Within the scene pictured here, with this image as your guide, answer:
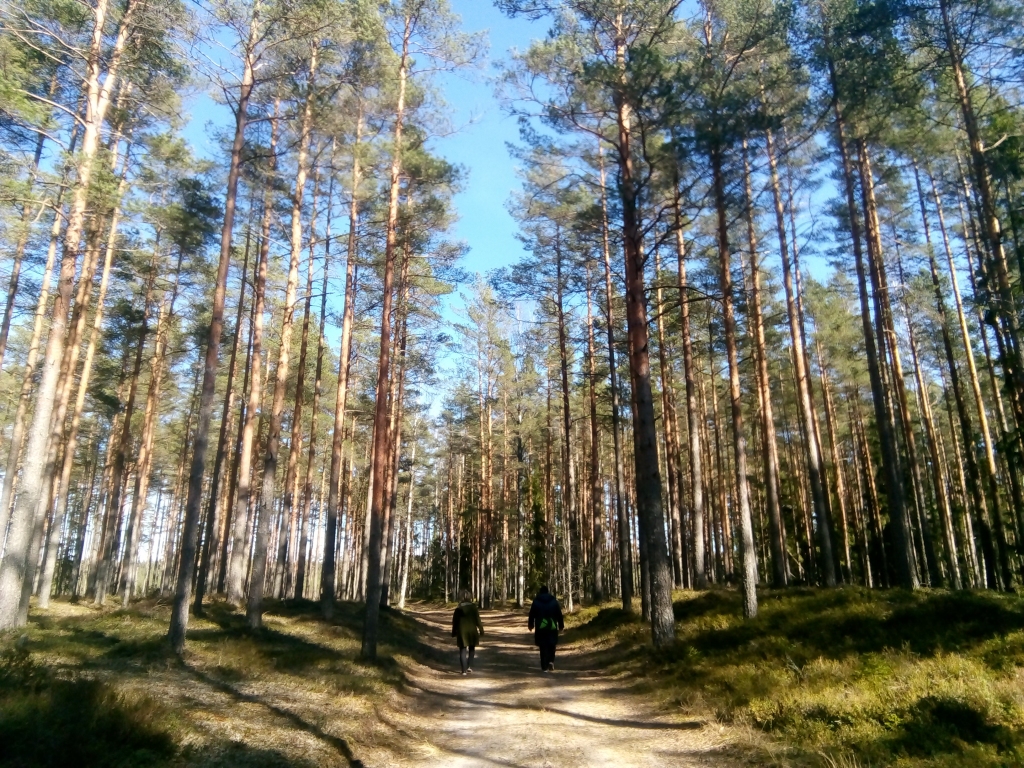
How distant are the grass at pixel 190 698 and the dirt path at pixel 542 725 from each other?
→ 59 cm

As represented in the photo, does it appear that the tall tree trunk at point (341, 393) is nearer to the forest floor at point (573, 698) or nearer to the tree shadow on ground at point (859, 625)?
the forest floor at point (573, 698)

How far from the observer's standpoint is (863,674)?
23.7ft

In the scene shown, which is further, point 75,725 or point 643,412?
point 643,412

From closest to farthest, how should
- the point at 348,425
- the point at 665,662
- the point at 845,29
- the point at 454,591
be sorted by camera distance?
1. the point at 665,662
2. the point at 845,29
3. the point at 348,425
4. the point at 454,591

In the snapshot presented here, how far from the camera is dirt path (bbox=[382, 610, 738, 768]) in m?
6.36

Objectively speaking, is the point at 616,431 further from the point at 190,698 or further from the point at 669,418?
the point at 190,698

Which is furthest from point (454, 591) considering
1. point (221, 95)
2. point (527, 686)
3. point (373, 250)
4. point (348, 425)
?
point (221, 95)

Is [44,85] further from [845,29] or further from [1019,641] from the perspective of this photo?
[1019,641]

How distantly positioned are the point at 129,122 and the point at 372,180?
5.90m

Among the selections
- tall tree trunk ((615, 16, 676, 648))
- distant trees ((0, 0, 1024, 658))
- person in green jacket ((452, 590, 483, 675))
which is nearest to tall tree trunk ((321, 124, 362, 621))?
distant trees ((0, 0, 1024, 658))

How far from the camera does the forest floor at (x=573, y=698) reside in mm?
5180

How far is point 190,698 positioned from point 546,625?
6.79 meters

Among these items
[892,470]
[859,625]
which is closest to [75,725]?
[859,625]

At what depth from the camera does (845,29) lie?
1137cm
